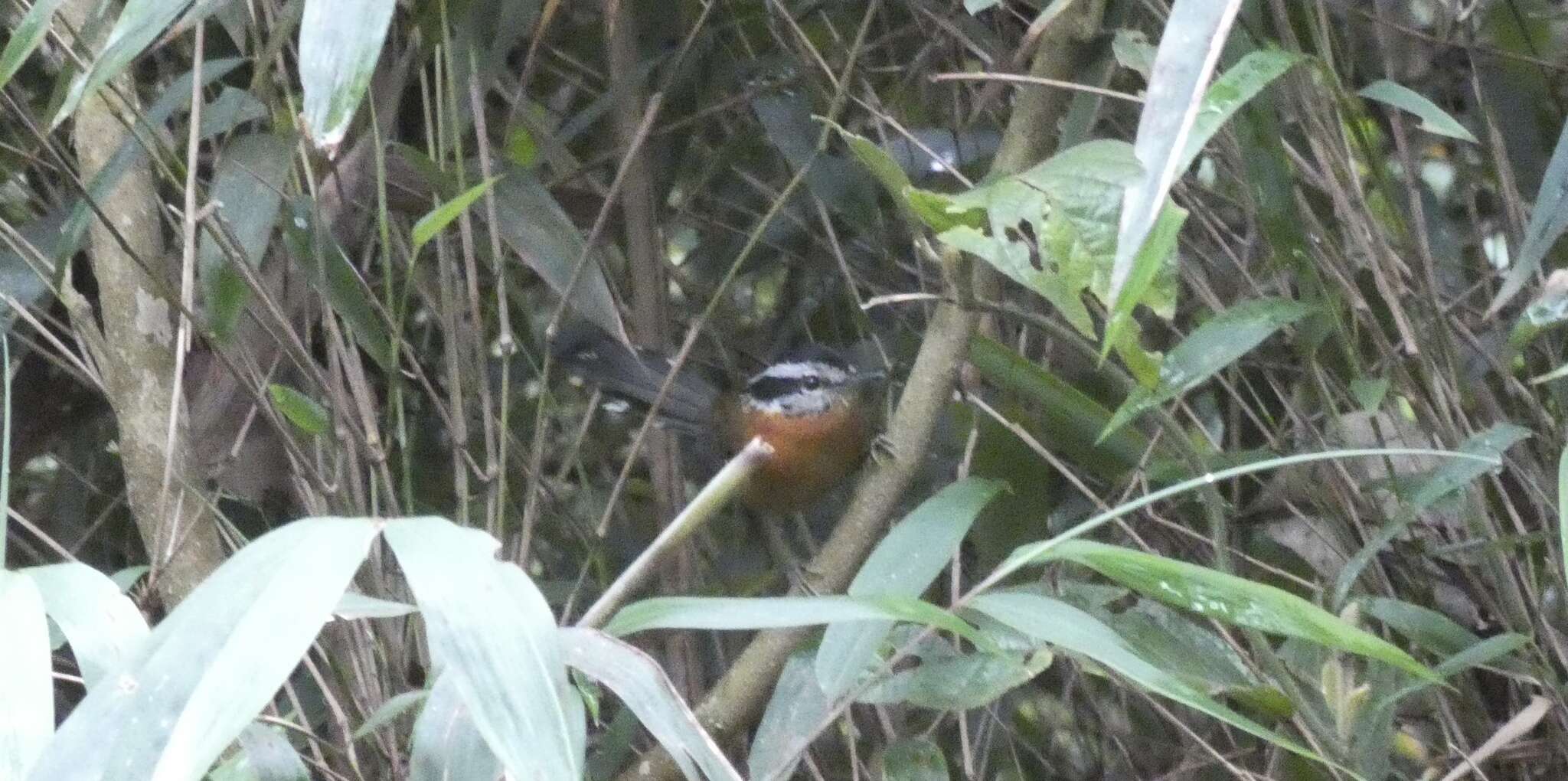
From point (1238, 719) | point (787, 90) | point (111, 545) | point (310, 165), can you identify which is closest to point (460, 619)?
point (1238, 719)

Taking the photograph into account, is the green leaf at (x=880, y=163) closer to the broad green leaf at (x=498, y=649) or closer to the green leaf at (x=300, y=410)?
the broad green leaf at (x=498, y=649)

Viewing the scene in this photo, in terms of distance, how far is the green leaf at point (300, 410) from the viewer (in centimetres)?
166

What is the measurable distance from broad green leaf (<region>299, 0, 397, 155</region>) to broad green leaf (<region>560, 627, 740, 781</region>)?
0.41 m

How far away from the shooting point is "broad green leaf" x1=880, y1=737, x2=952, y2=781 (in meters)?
1.63

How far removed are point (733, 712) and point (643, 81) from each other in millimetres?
1014

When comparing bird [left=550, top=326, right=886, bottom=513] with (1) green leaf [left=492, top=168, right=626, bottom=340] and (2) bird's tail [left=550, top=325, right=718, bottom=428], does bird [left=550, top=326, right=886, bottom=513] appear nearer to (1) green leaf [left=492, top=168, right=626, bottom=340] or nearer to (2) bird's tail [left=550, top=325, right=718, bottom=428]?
(2) bird's tail [left=550, top=325, right=718, bottom=428]

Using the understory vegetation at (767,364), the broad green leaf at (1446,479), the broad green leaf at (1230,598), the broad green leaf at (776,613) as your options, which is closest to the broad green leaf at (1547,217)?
the understory vegetation at (767,364)

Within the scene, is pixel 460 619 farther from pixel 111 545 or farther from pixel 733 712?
pixel 111 545

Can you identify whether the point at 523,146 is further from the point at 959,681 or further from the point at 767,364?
the point at 959,681

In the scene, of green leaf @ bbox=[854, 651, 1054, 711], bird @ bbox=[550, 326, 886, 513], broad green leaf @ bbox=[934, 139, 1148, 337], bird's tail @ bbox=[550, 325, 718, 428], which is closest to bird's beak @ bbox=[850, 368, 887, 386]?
bird @ bbox=[550, 326, 886, 513]

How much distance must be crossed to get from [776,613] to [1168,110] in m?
0.43

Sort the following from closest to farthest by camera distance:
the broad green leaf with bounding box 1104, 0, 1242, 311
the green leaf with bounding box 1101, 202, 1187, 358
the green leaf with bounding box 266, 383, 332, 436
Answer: the broad green leaf with bounding box 1104, 0, 1242, 311 < the green leaf with bounding box 1101, 202, 1187, 358 < the green leaf with bounding box 266, 383, 332, 436

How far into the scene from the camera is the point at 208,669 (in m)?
1.00

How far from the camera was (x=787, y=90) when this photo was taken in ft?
7.52
